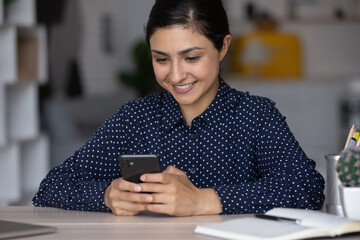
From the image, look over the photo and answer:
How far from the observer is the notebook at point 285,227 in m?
1.26

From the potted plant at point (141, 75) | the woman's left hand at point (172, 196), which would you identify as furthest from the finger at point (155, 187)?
the potted plant at point (141, 75)

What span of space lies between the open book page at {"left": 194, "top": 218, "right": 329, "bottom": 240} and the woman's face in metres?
0.55

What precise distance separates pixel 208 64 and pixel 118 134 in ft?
1.21

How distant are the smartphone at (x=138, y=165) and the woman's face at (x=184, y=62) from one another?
0.33 meters

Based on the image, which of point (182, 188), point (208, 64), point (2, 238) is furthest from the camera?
point (208, 64)

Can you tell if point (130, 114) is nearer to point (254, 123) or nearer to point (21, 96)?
point (254, 123)

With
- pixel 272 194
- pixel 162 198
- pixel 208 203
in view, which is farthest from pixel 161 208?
pixel 272 194

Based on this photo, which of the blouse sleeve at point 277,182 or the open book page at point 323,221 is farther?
the blouse sleeve at point 277,182

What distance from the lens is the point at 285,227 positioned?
1.30 m

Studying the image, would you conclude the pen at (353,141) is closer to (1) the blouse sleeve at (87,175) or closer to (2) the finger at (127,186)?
(2) the finger at (127,186)

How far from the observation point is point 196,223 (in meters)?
1.47

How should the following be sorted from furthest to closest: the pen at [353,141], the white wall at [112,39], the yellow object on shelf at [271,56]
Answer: the yellow object on shelf at [271,56] < the white wall at [112,39] < the pen at [353,141]

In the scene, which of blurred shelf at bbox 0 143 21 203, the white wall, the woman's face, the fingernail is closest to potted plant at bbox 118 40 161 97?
the white wall

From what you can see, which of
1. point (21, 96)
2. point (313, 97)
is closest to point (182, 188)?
point (21, 96)
